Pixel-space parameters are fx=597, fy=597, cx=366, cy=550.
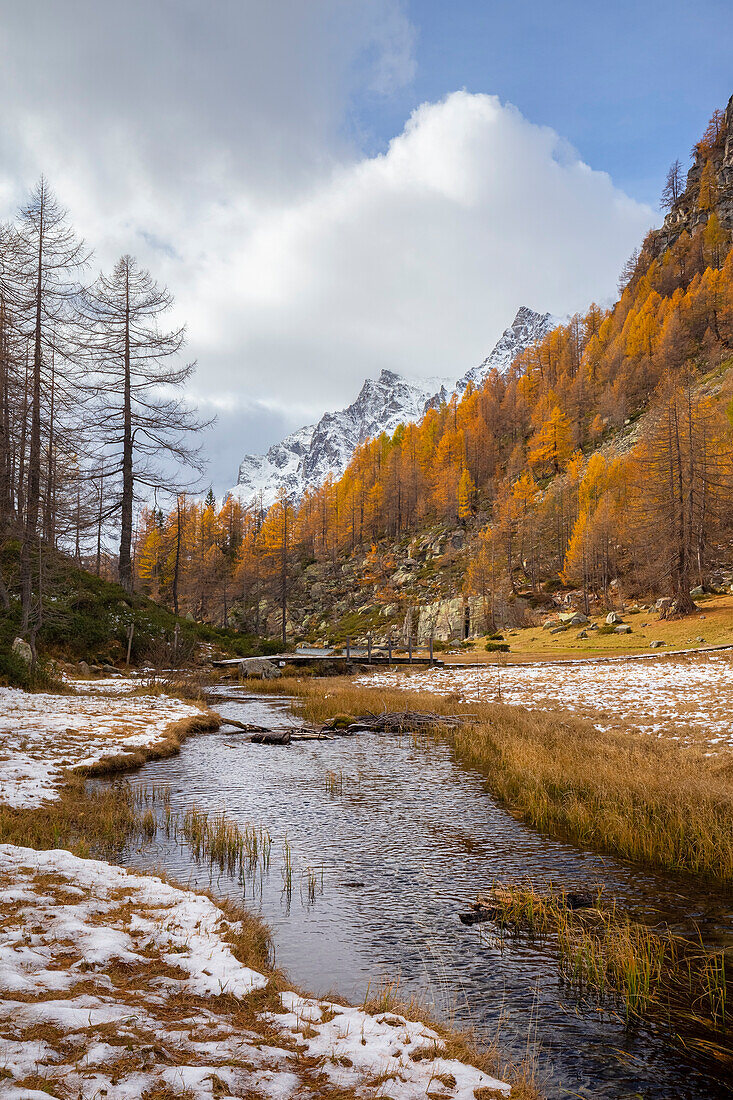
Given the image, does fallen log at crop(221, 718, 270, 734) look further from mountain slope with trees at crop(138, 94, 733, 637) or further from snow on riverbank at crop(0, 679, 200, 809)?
mountain slope with trees at crop(138, 94, 733, 637)

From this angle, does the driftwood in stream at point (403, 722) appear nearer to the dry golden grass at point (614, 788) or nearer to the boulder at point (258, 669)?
the dry golden grass at point (614, 788)

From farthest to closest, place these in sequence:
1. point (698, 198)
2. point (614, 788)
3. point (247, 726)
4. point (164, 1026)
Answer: point (698, 198)
point (247, 726)
point (614, 788)
point (164, 1026)

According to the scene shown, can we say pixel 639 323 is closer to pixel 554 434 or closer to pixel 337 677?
pixel 554 434

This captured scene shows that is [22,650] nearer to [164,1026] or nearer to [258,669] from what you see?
[258,669]

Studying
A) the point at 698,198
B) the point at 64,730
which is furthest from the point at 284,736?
the point at 698,198

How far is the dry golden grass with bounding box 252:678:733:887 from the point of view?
28.4 ft

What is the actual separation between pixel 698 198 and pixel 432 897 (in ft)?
467

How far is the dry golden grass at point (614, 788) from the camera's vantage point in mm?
8664

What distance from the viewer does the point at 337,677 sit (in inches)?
1487

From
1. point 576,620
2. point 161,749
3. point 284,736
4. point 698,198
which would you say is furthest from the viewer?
point 698,198

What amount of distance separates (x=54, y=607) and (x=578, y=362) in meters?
109

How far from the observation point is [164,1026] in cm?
392

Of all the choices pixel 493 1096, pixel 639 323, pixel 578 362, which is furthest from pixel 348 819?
pixel 578 362

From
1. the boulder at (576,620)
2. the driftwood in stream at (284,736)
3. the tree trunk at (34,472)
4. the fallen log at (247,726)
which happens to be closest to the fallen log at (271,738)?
the driftwood in stream at (284,736)
